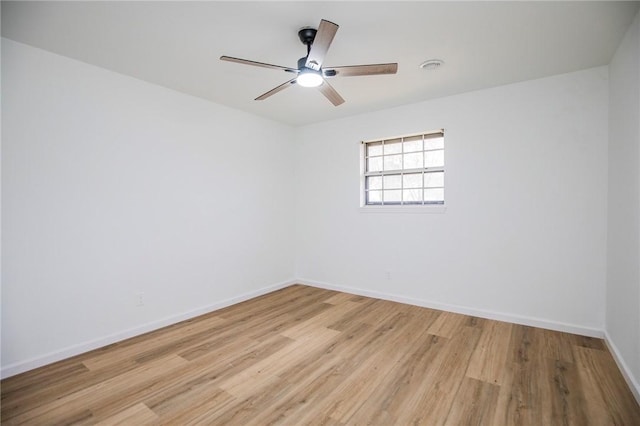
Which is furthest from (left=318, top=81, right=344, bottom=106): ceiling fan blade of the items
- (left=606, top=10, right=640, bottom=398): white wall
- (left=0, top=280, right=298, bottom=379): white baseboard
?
(left=0, top=280, right=298, bottom=379): white baseboard

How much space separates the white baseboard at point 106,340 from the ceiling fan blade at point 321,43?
2.92 meters

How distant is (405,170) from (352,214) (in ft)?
3.15

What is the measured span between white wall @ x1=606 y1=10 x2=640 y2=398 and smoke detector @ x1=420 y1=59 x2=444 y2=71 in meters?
1.26

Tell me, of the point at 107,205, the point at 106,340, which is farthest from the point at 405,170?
the point at 106,340

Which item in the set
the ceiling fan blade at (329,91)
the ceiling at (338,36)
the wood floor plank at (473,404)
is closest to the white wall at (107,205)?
the ceiling at (338,36)

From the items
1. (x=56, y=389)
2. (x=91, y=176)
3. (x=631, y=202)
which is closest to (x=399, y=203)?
(x=631, y=202)

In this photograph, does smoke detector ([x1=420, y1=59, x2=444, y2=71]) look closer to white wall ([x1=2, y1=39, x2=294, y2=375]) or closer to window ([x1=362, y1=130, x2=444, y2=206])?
window ([x1=362, y1=130, x2=444, y2=206])

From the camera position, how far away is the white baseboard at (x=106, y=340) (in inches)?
93.5

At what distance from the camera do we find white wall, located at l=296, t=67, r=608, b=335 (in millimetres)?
2928

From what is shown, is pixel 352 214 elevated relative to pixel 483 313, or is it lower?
elevated

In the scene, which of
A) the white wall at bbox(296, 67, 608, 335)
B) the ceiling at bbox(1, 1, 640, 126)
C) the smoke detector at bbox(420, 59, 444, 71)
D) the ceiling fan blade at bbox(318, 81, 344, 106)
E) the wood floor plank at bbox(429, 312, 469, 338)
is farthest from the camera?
the wood floor plank at bbox(429, 312, 469, 338)

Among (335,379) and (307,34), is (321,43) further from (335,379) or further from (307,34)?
(335,379)

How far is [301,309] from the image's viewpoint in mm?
3795

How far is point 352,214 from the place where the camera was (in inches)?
176
